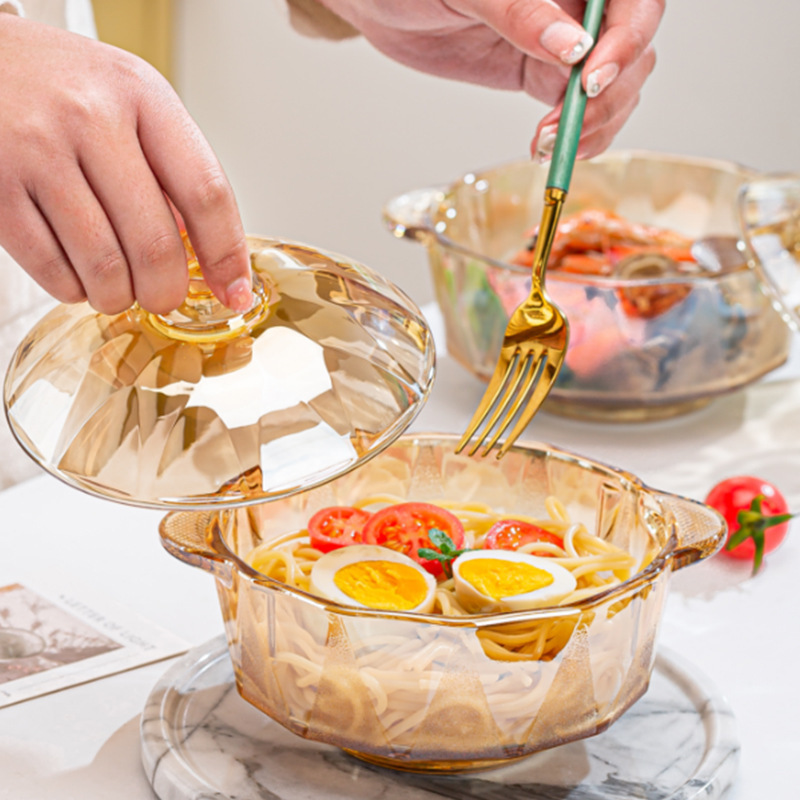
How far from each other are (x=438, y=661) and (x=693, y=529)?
0.24m

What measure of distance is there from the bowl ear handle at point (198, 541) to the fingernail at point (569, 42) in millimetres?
529

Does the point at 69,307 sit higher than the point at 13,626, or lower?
higher

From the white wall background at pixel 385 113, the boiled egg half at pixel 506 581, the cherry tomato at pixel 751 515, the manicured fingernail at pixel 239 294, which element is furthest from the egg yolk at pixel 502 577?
the white wall background at pixel 385 113

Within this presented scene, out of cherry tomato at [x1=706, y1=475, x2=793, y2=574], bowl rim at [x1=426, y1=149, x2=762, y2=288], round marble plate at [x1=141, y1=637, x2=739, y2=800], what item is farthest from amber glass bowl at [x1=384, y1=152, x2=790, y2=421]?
round marble plate at [x1=141, y1=637, x2=739, y2=800]

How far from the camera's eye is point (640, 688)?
2.59 ft

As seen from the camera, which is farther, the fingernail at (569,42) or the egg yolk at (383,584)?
the fingernail at (569,42)

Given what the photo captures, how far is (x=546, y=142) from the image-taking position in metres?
1.03

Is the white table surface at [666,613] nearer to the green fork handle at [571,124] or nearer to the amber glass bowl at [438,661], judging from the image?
the amber glass bowl at [438,661]

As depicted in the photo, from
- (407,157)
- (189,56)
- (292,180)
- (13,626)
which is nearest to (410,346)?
(13,626)

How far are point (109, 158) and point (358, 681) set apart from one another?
1.16ft

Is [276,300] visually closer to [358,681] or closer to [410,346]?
[410,346]

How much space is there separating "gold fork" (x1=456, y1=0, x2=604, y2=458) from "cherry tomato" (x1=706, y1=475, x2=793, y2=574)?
325 millimetres

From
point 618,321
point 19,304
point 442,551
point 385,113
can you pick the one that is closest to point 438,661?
point 442,551

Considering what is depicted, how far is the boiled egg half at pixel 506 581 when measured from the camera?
0.76 meters
